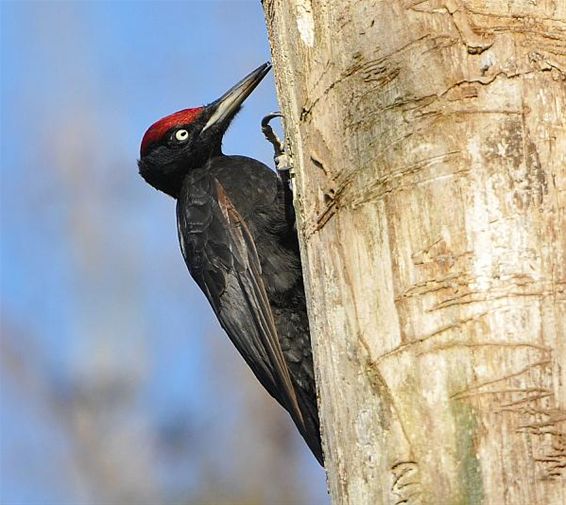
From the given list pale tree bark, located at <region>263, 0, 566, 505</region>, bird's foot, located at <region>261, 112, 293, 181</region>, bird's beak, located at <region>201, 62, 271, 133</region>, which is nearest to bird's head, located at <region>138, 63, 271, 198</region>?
bird's beak, located at <region>201, 62, 271, 133</region>

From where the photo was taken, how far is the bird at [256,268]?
4727 millimetres

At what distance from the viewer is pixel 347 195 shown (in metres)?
2.88

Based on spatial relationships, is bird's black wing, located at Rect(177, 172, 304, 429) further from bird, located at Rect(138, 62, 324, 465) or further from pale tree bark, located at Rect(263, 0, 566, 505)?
pale tree bark, located at Rect(263, 0, 566, 505)

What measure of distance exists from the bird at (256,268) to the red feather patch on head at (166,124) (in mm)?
317

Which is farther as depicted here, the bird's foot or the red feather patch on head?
the red feather patch on head

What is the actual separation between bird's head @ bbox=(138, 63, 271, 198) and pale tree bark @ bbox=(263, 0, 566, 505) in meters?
2.26

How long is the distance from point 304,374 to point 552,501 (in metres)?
2.53

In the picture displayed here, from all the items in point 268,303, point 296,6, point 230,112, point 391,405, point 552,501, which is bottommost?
point 552,501

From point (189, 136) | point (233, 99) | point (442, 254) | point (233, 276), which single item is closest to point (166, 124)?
point (189, 136)

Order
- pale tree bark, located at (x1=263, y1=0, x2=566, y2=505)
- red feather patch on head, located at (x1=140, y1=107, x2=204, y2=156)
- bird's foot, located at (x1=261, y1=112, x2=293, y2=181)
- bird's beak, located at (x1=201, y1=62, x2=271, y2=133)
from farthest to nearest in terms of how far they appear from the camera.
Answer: red feather patch on head, located at (x1=140, y1=107, x2=204, y2=156), bird's beak, located at (x1=201, y1=62, x2=271, y2=133), bird's foot, located at (x1=261, y1=112, x2=293, y2=181), pale tree bark, located at (x1=263, y1=0, x2=566, y2=505)

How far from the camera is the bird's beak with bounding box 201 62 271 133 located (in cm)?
506

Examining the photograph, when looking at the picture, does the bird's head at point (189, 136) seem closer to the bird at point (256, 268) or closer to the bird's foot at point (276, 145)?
the bird at point (256, 268)

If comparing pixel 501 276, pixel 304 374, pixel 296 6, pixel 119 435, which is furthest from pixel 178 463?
pixel 501 276

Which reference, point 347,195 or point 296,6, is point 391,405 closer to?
point 347,195
